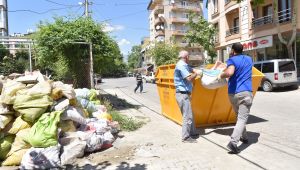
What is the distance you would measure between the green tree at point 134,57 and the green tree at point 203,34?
3132 inches

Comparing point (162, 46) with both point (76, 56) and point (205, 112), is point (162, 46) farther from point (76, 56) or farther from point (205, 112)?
point (205, 112)

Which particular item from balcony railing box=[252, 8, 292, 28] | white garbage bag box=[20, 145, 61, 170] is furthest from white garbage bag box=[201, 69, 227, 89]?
balcony railing box=[252, 8, 292, 28]

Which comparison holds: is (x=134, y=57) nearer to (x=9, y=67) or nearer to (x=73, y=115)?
(x=9, y=67)

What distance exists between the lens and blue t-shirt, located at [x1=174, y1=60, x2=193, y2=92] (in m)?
7.15

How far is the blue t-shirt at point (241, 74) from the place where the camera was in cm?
626

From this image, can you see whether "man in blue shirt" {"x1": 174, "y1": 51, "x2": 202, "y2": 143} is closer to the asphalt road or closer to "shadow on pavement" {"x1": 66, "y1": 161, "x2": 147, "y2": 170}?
the asphalt road

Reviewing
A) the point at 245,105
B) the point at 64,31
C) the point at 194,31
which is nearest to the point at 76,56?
the point at 64,31

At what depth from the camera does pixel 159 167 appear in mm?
5641

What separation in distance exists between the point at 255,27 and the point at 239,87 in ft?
75.3

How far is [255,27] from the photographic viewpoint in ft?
91.1

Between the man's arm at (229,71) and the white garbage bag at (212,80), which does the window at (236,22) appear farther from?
the man's arm at (229,71)

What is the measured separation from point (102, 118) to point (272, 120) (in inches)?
179

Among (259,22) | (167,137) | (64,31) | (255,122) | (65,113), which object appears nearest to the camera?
(65,113)

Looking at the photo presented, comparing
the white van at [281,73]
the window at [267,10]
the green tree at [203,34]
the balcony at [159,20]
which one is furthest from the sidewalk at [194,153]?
the balcony at [159,20]
